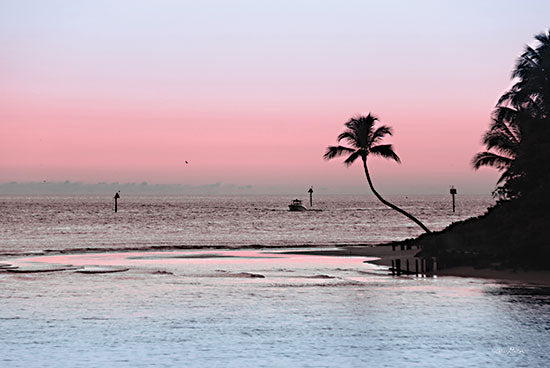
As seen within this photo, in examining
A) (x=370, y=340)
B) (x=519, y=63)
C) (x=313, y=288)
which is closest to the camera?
(x=370, y=340)

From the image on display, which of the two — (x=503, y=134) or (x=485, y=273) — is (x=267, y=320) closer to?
(x=485, y=273)

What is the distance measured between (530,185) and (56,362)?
86.8 feet

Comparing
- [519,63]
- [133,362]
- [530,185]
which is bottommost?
[133,362]

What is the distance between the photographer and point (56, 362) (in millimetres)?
15148

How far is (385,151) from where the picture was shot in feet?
189

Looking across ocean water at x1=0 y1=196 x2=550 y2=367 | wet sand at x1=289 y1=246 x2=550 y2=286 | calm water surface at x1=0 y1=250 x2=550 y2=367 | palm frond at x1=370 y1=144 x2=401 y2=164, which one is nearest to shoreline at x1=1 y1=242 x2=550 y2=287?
wet sand at x1=289 y1=246 x2=550 y2=286

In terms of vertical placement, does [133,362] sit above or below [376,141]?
below

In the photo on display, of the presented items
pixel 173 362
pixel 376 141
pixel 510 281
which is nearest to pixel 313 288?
pixel 510 281

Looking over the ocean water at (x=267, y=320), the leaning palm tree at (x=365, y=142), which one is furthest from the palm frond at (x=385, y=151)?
the ocean water at (x=267, y=320)

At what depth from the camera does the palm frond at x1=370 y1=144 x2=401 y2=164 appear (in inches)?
2263

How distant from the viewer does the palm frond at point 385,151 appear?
2263 inches

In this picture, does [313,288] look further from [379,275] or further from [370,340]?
[370,340]

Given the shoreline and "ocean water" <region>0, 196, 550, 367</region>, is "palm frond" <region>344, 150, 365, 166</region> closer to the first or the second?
the shoreline

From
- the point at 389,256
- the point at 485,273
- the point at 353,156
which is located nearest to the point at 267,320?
the point at 485,273
